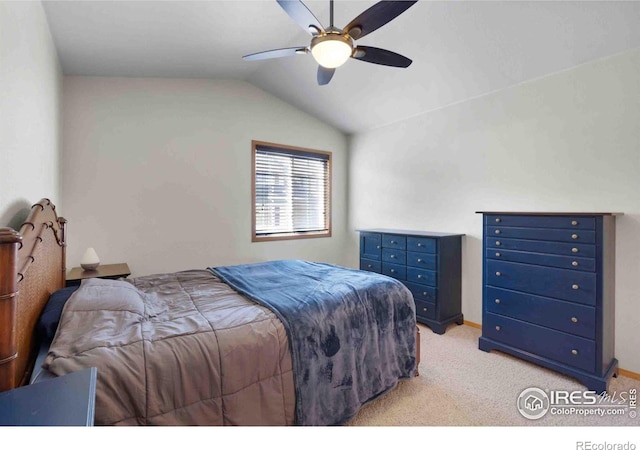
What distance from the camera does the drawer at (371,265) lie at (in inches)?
144

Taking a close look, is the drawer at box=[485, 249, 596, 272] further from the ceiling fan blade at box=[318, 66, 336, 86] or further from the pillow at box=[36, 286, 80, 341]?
the pillow at box=[36, 286, 80, 341]

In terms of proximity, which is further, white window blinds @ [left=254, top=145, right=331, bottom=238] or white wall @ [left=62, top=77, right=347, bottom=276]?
white window blinds @ [left=254, top=145, right=331, bottom=238]

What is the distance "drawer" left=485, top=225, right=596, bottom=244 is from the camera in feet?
6.81

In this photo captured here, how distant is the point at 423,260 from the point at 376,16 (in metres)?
2.33

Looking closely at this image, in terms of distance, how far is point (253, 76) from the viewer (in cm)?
357

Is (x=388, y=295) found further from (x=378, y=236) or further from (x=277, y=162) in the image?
(x=277, y=162)

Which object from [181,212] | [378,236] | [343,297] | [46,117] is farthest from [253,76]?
[343,297]

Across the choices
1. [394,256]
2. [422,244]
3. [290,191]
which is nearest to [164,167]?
[290,191]

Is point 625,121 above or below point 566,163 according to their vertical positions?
above

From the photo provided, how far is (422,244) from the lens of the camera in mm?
3156

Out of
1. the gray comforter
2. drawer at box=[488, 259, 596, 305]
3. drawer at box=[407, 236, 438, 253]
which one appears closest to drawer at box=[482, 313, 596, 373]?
drawer at box=[488, 259, 596, 305]

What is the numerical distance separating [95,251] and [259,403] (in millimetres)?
2574

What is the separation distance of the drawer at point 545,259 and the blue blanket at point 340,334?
102cm

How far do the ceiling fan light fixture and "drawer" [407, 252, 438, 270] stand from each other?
2142 millimetres
